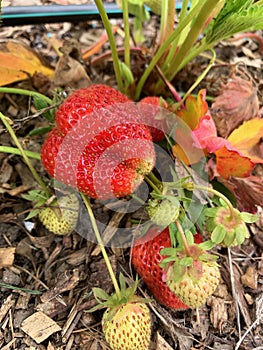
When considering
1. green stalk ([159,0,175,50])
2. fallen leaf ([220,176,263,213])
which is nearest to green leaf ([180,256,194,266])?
fallen leaf ([220,176,263,213])

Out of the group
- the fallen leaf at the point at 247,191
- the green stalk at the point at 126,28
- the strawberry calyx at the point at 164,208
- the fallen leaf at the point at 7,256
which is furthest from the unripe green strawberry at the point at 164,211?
the green stalk at the point at 126,28

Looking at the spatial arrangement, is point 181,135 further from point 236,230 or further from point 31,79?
point 31,79

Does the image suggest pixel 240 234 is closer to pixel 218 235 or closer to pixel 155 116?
pixel 218 235

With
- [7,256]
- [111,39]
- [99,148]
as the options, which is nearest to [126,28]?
[111,39]

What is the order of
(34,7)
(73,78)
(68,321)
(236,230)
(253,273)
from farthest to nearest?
(34,7) < (73,78) < (253,273) < (68,321) < (236,230)

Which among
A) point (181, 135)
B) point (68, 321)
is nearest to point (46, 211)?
point (68, 321)
